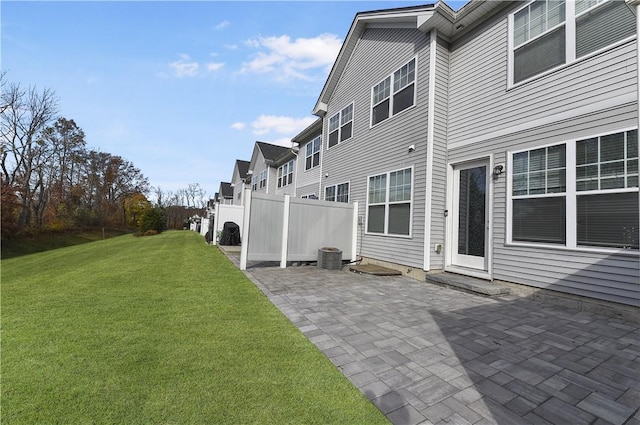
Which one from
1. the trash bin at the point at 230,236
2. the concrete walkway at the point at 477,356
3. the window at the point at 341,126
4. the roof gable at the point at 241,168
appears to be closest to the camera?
the concrete walkway at the point at 477,356

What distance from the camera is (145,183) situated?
41281 mm

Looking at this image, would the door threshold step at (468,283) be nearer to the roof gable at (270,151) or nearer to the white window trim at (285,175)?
the white window trim at (285,175)

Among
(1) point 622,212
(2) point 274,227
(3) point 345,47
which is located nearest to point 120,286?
(2) point 274,227

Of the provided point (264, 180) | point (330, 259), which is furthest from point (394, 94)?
point (264, 180)

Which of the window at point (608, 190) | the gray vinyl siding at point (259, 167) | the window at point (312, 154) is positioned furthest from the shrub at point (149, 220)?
the window at point (608, 190)

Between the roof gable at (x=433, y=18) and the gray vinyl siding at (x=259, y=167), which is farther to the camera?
the gray vinyl siding at (x=259, y=167)

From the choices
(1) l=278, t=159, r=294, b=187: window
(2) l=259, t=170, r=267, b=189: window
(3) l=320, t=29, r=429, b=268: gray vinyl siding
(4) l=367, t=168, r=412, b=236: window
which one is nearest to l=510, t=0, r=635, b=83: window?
(3) l=320, t=29, r=429, b=268: gray vinyl siding

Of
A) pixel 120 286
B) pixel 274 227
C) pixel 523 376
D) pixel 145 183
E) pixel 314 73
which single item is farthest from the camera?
pixel 145 183

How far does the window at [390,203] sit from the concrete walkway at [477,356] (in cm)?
273

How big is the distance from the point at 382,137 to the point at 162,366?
7.60m

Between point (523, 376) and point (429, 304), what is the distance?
86.3 inches

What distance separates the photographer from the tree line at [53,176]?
1977 centimetres

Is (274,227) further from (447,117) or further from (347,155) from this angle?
(447,117)

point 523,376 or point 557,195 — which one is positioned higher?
point 557,195
